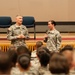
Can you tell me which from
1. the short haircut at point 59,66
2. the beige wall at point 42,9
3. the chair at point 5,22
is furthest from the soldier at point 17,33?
the short haircut at point 59,66

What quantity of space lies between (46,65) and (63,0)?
353 inches

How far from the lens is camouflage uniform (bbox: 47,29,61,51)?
853 centimetres

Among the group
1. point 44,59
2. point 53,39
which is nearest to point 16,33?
point 53,39

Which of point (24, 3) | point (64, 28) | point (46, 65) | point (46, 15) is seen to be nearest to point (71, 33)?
point (64, 28)

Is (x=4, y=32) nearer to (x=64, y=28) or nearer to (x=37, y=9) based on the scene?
(x=37, y=9)

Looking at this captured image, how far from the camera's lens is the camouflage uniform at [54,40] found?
28.0 feet

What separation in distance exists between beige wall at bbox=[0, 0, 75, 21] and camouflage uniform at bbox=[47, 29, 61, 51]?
179 inches

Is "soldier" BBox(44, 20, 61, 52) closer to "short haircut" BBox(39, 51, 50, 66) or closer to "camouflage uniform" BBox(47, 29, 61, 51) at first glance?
"camouflage uniform" BBox(47, 29, 61, 51)

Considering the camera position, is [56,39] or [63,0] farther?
[63,0]

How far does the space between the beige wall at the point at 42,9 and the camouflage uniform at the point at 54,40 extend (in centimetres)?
455

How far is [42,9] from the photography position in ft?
42.8

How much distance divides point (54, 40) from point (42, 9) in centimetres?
472

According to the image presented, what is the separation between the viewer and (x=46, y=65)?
4.45 m

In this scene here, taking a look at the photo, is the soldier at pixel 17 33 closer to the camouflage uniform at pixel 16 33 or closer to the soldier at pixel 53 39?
the camouflage uniform at pixel 16 33
